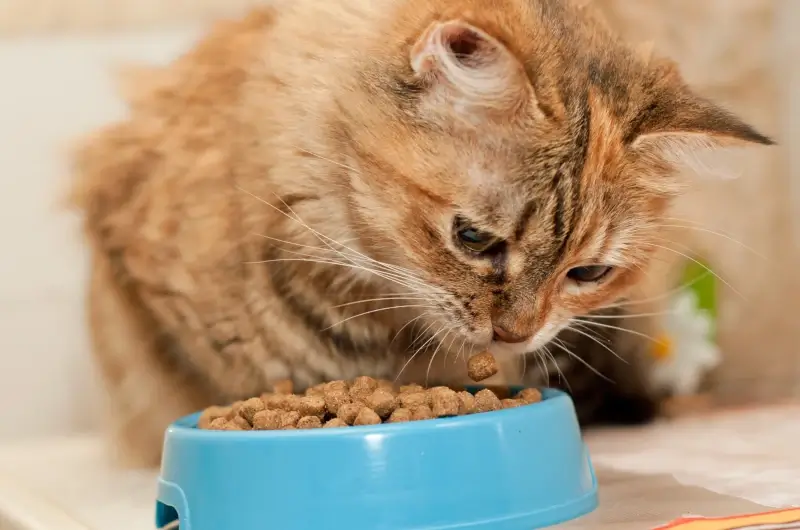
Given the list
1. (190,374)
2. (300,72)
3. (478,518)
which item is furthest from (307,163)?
(478,518)

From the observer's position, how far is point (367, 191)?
4.01 feet

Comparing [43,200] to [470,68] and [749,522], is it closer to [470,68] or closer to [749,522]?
[470,68]

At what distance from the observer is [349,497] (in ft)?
3.22

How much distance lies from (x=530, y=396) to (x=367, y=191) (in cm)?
35

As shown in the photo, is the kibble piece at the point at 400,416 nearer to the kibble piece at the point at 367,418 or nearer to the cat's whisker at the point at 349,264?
the kibble piece at the point at 367,418

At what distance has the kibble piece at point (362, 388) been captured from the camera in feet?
3.87

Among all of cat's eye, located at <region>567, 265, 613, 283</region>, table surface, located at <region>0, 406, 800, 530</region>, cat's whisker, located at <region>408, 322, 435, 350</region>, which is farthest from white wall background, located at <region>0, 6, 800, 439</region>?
cat's eye, located at <region>567, 265, 613, 283</region>

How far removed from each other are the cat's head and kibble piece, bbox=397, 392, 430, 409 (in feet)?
0.38

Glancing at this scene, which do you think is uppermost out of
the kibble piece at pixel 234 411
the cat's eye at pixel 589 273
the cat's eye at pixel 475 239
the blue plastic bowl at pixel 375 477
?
the cat's eye at pixel 475 239

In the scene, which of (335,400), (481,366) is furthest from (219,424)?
(481,366)

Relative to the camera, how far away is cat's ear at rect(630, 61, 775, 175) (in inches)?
47.1

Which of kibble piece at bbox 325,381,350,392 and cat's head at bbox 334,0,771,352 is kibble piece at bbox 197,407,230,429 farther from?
cat's head at bbox 334,0,771,352

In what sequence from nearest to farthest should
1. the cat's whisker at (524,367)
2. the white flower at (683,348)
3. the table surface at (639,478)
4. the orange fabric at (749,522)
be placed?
1. the orange fabric at (749,522)
2. the table surface at (639,478)
3. the cat's whisker at (524,367)
4. the white flower at (683,348)


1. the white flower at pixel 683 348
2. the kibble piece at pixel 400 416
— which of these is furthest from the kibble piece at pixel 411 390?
the white flower at pixel 683 348
